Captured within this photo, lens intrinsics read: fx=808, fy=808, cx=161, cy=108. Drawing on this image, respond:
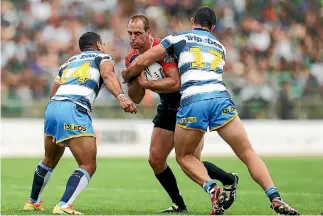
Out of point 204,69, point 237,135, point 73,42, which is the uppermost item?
point 73,42

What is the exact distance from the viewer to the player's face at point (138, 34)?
10219 millimetres

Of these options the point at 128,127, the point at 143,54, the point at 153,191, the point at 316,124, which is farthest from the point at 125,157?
the point at 143,54

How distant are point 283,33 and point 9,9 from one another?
8.58 metres

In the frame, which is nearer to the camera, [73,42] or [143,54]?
[143,54]

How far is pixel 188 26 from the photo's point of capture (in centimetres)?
2525

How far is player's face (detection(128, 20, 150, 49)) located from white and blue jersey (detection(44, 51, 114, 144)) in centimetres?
41

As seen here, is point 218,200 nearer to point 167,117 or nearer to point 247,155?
point 247,155

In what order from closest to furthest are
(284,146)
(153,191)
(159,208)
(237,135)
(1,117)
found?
(237,135) < (159,208) < (153,191) < (1,117) < (284,146)

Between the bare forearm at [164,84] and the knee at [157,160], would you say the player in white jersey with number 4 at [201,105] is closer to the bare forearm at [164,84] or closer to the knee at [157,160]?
the bare forearm at [164,84]

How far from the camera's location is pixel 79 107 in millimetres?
10125

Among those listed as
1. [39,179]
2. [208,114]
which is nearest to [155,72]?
[208,114]

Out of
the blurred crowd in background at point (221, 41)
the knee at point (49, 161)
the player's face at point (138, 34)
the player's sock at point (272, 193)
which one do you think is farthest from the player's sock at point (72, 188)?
the blurred crowd in background at point (221, 41)

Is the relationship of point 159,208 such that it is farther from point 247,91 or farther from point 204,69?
point 247,91

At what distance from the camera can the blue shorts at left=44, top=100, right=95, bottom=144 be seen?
32.6 feet
